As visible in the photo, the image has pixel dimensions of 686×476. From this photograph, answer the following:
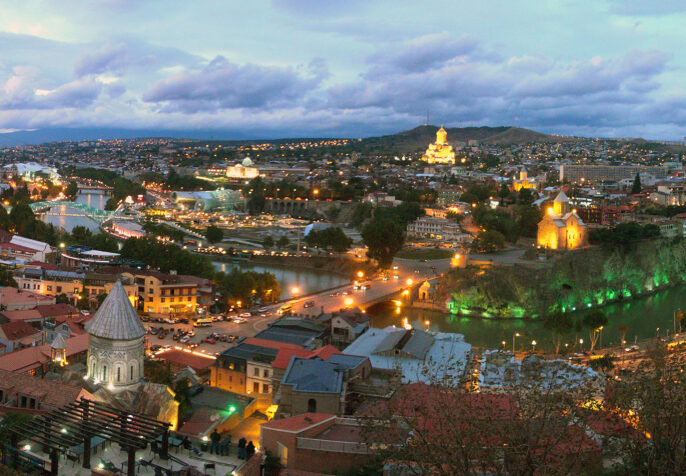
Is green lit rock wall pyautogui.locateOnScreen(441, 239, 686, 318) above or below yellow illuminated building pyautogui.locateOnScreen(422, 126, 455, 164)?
below

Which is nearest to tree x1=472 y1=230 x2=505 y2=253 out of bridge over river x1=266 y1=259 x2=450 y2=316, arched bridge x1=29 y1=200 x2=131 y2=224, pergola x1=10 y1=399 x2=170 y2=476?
bridge over river x1=266 y1=259 x2=450 y2=316

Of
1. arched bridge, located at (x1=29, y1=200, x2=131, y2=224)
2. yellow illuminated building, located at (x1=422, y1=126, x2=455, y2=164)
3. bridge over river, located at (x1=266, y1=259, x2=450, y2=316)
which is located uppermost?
yellow illuminated building, located at (x1=422, y1=126, x2=455, y2=164)

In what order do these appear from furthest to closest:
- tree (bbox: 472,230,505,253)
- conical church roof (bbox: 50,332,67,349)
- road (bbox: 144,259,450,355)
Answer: tree (bbox: 472,230,505,253), road (bbox: 144,259,450,355), conical church roof (bbox: 50,332,67,349)

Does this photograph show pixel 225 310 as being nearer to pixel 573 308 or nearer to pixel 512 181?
pixel 573 308

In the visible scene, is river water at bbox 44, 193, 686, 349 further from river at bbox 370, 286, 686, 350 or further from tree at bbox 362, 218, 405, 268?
tree at bbox 362, 218, 405, 268

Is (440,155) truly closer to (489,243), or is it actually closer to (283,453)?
(489,243)

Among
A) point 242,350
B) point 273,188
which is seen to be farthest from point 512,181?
point 242,350
